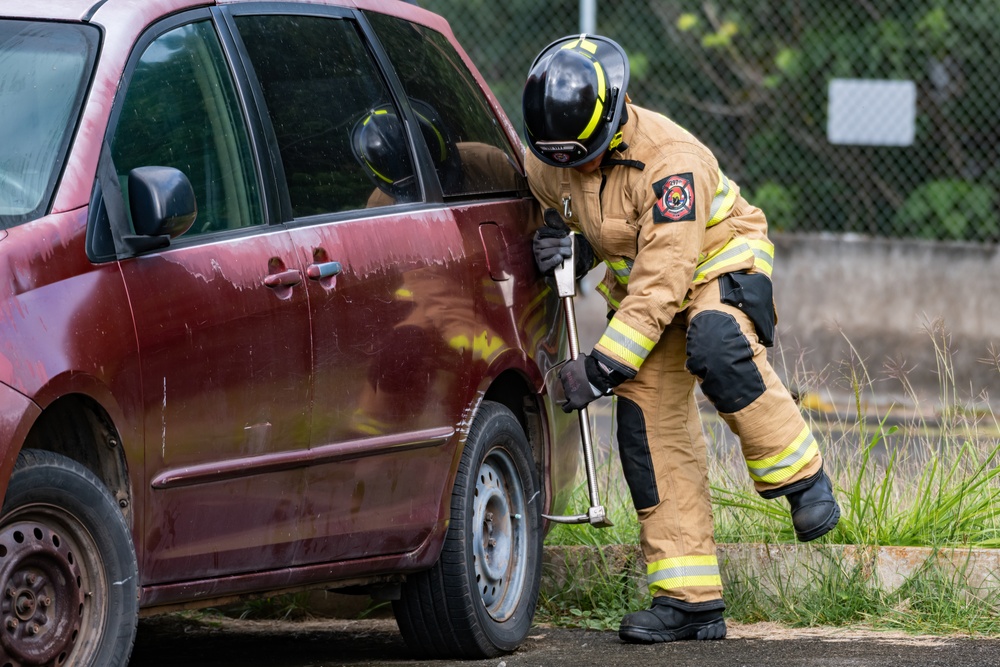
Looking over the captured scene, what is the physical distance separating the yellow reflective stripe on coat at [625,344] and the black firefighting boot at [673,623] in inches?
30.6

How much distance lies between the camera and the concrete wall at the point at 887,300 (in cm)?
1059

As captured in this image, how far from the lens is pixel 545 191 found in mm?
4910

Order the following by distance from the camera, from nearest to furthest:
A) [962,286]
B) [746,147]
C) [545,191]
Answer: [545,191], [962,286], [746,147]

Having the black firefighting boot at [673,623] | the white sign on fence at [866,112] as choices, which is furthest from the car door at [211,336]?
the white sign on fence at [866,112]

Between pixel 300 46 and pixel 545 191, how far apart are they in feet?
3.61

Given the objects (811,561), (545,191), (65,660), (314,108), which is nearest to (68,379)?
(65,660)

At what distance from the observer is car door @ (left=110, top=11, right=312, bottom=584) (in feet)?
10.9

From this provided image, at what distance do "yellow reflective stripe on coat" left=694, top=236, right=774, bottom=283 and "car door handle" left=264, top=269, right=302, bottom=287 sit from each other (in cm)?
143

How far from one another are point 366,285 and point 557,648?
1.37 metres

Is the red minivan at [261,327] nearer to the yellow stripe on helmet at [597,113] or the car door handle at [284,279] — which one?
the car door handle at [284,279]

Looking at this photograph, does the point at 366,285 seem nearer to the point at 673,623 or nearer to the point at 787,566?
the point at 673,623

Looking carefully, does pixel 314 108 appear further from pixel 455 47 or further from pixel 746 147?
pixel 746 147

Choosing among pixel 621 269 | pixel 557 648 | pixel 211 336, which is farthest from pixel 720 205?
pixel 211 336

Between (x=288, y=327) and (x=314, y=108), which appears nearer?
(x=288, y=327)
